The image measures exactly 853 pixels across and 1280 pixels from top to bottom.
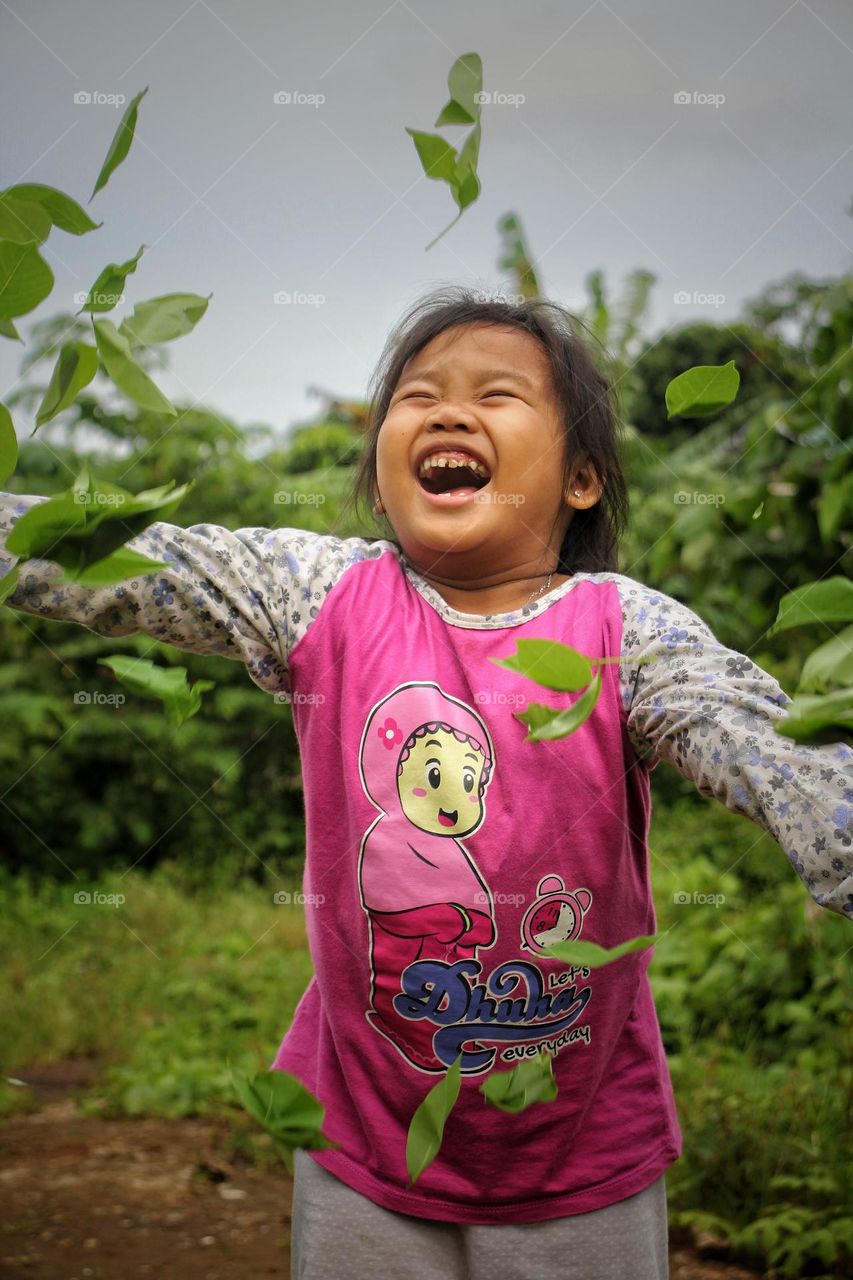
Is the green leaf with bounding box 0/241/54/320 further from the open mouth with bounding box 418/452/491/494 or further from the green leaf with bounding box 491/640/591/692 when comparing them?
the open mouth with bounding box 418/452/491/494

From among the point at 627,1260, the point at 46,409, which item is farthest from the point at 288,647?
the point at 627,1260

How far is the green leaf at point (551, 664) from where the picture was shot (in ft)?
2.18

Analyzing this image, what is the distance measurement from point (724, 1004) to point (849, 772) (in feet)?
5.73

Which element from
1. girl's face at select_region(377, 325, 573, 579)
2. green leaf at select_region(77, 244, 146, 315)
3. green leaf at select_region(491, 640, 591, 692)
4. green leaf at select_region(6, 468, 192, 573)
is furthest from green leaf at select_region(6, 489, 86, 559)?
girl's face at select_region(377, 325, 573, 579)

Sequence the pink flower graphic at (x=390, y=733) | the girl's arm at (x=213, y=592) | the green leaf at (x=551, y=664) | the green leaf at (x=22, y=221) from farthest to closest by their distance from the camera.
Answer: the pink flower graphic at (x=390, y=733), the girl's arm at (x=213, y=592), the green leaf at (x=22, y=221), the green leaf at (x=551, y=664)

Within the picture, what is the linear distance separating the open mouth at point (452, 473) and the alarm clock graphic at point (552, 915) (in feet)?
1.19

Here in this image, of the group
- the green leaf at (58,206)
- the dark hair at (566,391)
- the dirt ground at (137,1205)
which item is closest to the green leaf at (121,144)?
the green leaf at (58,206)

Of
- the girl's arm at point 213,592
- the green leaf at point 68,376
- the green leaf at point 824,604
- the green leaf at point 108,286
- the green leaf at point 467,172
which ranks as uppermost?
the green leaf at point 467,172

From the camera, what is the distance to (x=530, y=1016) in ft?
3.59

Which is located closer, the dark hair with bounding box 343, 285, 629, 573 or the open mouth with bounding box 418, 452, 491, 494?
the open mouth with bounding box 418, 452, 491, 494

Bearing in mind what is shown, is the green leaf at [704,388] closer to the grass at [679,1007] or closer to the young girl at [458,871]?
the young girl at [458,871]

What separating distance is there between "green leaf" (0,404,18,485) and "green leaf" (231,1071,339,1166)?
39cm

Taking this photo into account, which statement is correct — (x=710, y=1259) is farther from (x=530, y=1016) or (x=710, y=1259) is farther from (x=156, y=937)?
(x=156, y=937)

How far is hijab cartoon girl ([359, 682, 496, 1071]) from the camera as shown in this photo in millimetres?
1082
